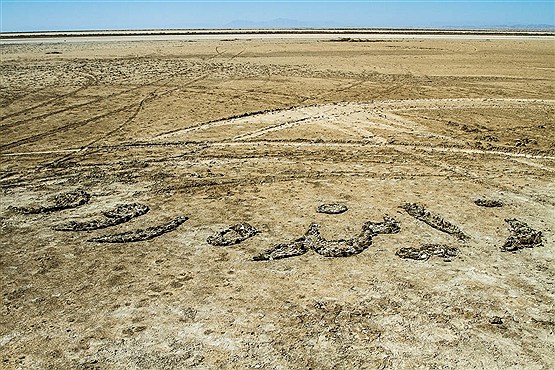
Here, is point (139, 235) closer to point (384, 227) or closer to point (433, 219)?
point (384, 227)

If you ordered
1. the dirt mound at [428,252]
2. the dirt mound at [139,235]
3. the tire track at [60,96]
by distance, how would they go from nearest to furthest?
the dirt mound at [428,252]
the dirt mound at [139,235]
the tire track at [60,96]

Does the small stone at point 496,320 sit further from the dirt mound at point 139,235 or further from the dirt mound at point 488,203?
the dirt mound at point 139,235

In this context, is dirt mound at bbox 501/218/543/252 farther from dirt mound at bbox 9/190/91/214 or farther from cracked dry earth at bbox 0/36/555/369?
dirt mound at bbox 9/190/91/214

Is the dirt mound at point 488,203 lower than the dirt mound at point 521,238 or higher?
higher

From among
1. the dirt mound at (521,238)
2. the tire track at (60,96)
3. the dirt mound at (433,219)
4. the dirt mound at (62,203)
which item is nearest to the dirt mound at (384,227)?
the dirt mound at (433,219)

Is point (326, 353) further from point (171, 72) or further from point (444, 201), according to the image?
point (171, 72)

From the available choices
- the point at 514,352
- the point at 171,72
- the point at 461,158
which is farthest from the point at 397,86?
the point at 514,352
